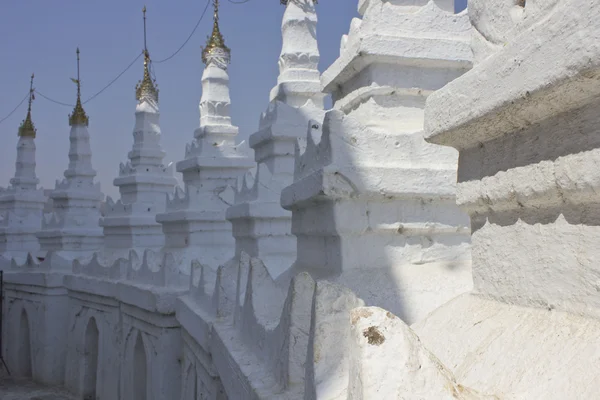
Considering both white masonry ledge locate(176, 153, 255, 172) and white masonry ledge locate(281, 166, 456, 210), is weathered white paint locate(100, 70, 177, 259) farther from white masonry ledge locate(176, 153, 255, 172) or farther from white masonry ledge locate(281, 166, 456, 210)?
white masonry ledge locate(281, 166, 456, 210)

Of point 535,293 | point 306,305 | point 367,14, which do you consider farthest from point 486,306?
point 367,14

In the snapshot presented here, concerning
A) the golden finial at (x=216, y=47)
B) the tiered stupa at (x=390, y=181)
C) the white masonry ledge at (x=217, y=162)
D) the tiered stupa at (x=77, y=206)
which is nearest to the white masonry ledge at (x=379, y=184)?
the tiered stupa at (x=390, y=181)

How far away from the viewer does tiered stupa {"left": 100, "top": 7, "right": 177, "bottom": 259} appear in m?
13.0

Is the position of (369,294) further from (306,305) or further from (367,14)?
(367,14)

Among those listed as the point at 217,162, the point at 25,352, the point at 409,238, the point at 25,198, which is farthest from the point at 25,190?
the point at 409,238

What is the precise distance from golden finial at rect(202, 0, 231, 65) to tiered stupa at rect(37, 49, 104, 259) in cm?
579

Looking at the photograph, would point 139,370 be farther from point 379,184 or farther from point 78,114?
point 78,114

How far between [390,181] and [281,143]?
12.8 ft

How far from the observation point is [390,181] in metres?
3.82

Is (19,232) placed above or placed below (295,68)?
below

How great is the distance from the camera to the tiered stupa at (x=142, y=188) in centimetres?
1297

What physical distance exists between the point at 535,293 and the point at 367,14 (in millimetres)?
3148

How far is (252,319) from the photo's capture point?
3.55 meters

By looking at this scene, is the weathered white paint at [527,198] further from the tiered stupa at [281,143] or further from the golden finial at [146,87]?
the golden finial at [146,87]
